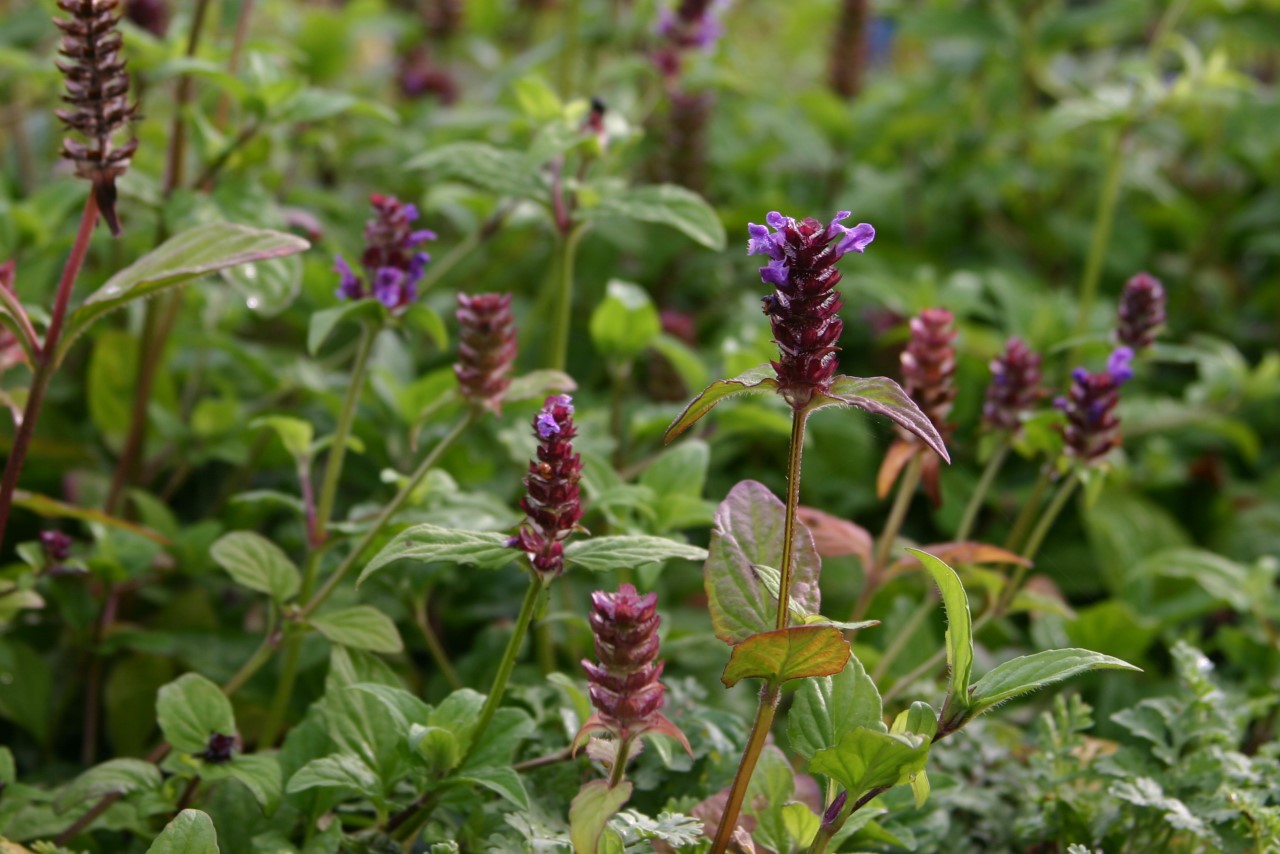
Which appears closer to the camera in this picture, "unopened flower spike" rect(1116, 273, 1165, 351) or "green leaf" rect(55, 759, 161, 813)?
"green leaf" rect(55, 759, 161, 813)

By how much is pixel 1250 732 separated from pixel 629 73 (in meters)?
1.57

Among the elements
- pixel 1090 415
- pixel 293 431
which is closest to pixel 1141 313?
pixel 1090 415

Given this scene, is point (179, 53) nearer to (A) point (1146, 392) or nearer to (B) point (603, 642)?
(B) point (603, 642)

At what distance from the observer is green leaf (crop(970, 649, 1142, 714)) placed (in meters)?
0.96

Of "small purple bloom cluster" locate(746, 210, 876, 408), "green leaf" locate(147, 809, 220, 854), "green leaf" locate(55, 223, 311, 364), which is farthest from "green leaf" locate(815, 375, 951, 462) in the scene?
"green leaf" locate(147, 809, 220, 854)

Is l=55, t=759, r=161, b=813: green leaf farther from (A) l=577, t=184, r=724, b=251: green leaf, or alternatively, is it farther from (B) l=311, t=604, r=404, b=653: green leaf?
(A) l=577, t=184, r=724, b=251: green leaf

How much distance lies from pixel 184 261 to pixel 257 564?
0.38 metres

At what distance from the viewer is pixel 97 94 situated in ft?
3.83

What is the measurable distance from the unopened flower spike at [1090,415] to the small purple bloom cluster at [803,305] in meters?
0.59

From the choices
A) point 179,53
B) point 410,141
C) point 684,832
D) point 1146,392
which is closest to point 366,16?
point 410,141

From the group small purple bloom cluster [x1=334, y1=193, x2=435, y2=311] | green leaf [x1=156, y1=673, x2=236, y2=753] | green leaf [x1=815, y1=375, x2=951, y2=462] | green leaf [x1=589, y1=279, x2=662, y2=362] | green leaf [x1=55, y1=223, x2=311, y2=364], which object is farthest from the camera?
green leaf [x1=589, y1=279, x2=662, y2=362]

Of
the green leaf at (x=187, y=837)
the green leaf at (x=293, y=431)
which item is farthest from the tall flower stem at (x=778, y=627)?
the green leaf at (x=293, y=431)

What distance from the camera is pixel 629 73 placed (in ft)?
7.76

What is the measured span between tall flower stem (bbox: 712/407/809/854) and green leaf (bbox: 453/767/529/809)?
179 millimetres
